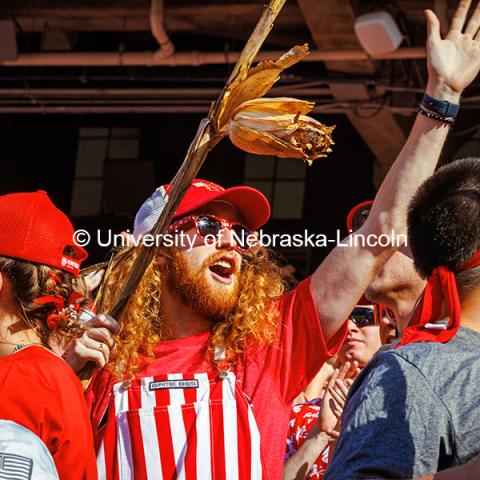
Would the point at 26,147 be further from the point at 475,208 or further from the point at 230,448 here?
the point at 475,208

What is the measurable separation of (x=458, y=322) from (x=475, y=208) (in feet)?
0.77

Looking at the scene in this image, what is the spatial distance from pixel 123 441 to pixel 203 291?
595mm

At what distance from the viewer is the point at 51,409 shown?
241 centimetres

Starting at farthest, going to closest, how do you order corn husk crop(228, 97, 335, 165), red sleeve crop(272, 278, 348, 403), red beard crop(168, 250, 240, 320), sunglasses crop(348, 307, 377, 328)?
sunglasses crop(348, 307, 377, 328)
red beard crop(168, 250, 240, 320)
red sleeve crop(272, 278, 348, 403)
corn husk crop(228, 97, 335, 165)

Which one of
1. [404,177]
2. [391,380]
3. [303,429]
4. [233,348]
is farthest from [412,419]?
[303,429]

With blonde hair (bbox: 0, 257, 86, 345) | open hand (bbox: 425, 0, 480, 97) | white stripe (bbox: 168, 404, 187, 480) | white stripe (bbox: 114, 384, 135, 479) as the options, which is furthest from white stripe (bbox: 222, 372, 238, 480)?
open hand (bbox: 425, 0, 480, 97)

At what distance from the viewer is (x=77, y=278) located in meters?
2.90

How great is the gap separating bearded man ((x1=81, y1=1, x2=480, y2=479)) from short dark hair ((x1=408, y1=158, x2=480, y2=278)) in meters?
0.62

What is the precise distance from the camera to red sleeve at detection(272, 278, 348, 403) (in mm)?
3090

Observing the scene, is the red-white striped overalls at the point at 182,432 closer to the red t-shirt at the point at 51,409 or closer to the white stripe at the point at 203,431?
the white stripe at the point at 203,431

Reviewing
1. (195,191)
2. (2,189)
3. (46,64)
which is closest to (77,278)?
(195,191)

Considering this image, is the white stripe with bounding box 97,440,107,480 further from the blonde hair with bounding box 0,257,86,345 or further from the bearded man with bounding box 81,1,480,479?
the blonde hair with bounding box 0,257,86,345

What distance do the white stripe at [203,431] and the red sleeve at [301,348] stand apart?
0.77ft

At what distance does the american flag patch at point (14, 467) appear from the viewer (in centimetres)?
220
